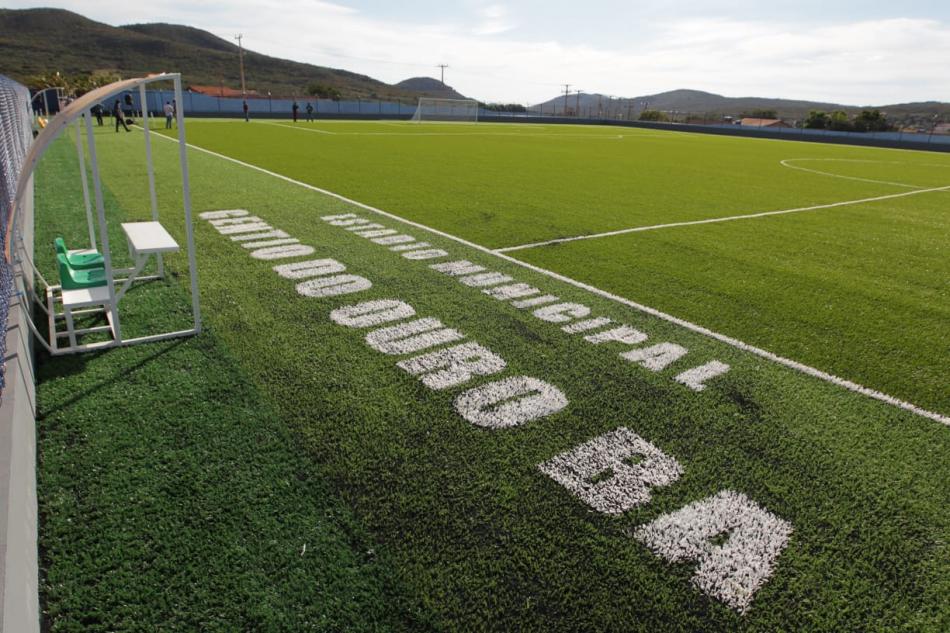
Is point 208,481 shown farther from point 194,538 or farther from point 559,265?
point 559,265

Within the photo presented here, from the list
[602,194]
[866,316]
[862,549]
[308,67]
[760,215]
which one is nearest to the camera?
[862,549]

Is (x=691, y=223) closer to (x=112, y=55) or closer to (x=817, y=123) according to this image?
(x=817, y=123)

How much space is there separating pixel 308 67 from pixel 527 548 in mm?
169884

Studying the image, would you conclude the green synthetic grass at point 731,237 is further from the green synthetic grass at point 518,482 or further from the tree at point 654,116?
the tree at point 654,116

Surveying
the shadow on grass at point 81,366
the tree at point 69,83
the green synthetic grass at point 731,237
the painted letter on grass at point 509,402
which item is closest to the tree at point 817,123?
the green synthetic grass at point 731,237

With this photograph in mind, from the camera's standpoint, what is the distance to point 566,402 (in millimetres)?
4035

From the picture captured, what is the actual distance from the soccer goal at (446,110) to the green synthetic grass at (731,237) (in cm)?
3676

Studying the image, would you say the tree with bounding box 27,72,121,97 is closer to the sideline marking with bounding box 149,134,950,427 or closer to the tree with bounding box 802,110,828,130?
the sideline marking with bounding box 149,134,950,427

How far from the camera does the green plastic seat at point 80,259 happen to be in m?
5.19

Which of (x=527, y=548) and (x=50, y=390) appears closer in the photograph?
(x=527, y=548)

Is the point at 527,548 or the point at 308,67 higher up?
the point at 308,67

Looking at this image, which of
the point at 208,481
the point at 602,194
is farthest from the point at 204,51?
the point at 208,481

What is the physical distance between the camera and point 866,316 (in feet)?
19.9

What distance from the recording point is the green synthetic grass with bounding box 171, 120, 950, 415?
18.0 feet
